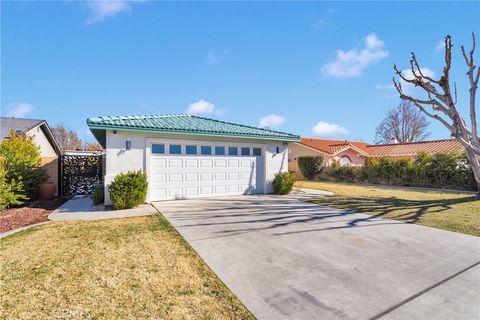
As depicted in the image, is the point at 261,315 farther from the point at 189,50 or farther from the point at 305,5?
the point at 189,50

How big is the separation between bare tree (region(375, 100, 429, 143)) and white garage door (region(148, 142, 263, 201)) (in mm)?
36295

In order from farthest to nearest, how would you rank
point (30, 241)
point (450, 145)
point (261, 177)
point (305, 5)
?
point (450, 145), point (261, 177), point (305, 5), point (30, 241)

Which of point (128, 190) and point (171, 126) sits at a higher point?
point (171, 126)

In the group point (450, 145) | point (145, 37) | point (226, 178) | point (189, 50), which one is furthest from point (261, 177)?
point (450, 145)

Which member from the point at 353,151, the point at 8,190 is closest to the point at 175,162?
the point at 8,190

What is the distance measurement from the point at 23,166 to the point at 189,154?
672 cm

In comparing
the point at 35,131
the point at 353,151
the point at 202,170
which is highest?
the point at 35,131

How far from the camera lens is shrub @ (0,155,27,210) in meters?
8.39

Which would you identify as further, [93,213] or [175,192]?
[175,192]

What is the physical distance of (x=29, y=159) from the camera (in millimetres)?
10516

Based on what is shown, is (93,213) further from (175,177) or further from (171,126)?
(171,126)

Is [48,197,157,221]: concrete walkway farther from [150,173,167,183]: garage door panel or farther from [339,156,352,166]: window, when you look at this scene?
[339,156,352,166]: window

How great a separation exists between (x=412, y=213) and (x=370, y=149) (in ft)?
79.0

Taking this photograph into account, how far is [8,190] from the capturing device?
338 inches
